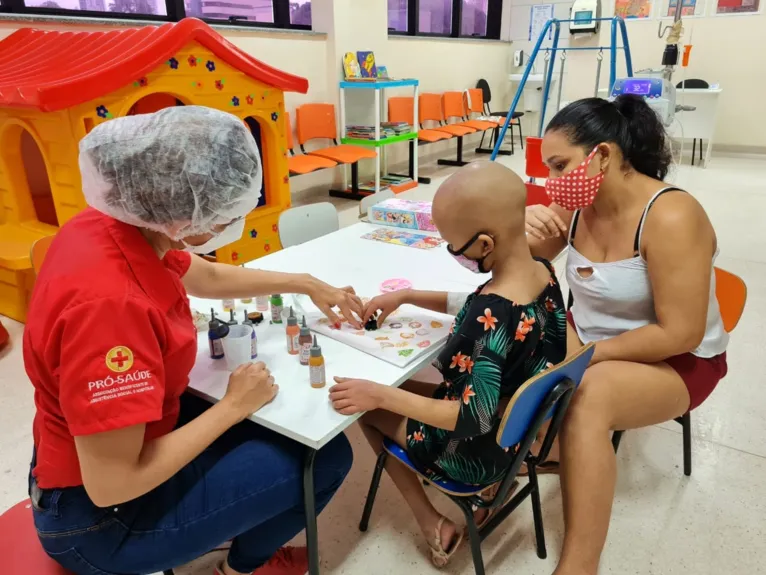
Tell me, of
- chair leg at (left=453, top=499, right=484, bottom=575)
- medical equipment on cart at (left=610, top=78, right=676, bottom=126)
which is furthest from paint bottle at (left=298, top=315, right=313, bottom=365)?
medical equipment on cart at (left=610, top=78, right=676, bottom=126)

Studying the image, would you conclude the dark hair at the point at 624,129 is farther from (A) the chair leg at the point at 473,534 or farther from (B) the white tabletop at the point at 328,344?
(A) the chair leg at the point at 473,534

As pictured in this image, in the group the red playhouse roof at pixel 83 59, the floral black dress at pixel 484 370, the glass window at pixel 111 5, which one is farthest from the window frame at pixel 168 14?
the floral black dress at pixel 484 370

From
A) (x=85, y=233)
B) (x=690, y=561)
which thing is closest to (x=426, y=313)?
(x=85, y=233)

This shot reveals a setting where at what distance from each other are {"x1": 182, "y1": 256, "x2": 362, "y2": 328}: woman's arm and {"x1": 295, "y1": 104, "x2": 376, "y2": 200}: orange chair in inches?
132

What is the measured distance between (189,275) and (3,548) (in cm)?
71

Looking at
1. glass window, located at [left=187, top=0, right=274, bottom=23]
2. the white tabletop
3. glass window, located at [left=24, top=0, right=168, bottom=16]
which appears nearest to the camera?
the white tabletop

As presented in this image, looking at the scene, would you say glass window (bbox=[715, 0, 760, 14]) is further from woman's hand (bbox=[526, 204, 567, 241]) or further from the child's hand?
the child's hand

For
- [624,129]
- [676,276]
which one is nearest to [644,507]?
[676,276]

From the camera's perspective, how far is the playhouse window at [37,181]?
345cm

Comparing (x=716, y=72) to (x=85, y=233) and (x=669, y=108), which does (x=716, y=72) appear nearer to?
(x=669, y=108)

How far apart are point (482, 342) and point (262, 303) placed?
2.40 feet

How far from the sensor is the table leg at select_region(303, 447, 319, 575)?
3.85 ft

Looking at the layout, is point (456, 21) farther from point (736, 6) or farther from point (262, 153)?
point (262, 153)

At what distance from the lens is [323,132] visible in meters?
5.15
